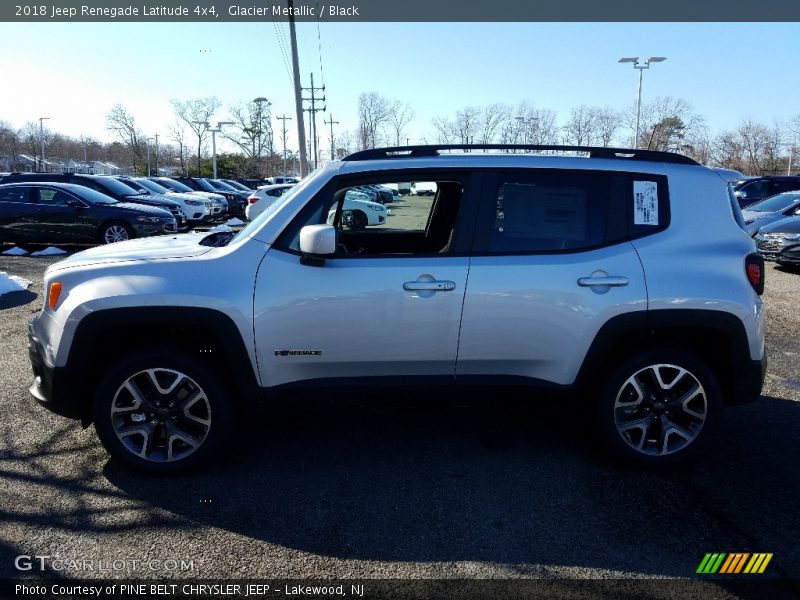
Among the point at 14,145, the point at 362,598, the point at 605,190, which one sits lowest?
the point at 362,598

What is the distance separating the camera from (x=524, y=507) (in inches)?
133

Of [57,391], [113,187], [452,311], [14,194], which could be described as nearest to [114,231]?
[14,194]

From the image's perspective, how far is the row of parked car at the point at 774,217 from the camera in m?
11.7

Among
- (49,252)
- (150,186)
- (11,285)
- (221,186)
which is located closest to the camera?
(11,285)

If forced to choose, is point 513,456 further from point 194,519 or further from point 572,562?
point 194,519

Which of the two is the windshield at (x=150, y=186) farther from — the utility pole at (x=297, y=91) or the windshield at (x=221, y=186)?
the windshield at (x=221, y=186)

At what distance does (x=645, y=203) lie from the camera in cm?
373

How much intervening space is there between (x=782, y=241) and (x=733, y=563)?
1085cm

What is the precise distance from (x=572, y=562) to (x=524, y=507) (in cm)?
51

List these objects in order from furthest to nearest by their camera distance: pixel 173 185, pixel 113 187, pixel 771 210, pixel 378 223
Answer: pixel 173 185, pixel 113 187, pixel 771 210, pixel 378 223

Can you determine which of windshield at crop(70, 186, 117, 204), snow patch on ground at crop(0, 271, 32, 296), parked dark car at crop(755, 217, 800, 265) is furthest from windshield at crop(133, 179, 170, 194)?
parked dark car at crop(755, 217, 800, 265)

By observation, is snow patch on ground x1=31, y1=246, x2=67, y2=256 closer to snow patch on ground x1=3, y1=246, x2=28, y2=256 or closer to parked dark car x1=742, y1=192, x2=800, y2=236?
snow patch on ground x1=3, y1=246, x2=28, y2=256

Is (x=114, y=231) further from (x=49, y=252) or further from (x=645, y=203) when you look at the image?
(x=645, y=203)

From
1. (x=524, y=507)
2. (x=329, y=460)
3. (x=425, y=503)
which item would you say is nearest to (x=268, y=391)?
(x=329, y=460)
